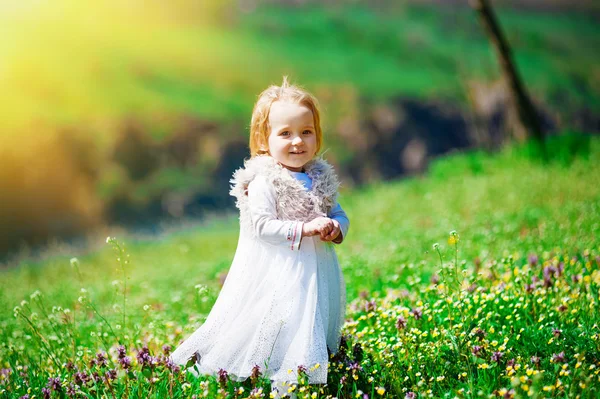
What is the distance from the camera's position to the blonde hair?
10.1 feet

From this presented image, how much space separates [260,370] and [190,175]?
396 inches

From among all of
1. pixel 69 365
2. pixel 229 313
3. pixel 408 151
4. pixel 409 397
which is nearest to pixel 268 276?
pixel 229 313

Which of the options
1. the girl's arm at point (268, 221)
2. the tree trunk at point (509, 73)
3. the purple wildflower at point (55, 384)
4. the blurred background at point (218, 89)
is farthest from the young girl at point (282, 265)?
the blurred background at point (218, 89)

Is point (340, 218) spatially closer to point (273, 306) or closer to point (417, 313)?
point (273, 306)

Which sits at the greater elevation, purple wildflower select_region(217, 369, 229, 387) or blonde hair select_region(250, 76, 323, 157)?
blonde hair select_region(250, 76, 323, 157)

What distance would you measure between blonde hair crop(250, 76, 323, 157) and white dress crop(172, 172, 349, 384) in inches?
→ 10.3

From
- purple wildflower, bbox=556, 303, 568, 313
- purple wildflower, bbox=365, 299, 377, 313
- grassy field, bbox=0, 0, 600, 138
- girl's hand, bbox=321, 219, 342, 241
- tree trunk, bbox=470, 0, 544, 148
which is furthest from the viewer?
grassy field, bbox=0, 0, 600, 138

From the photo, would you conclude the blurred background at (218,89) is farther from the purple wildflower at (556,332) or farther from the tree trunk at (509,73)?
the purple wildflower at (556,332)

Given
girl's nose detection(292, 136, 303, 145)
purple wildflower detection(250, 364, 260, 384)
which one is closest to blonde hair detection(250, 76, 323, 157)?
girl's nose detection(292, 136, 303, 145)

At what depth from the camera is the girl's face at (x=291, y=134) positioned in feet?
9.93

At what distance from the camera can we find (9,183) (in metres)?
11.2

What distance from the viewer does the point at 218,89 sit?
45.4 ft

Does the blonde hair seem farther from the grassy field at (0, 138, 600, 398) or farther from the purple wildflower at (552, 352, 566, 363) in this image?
the purple wildflower at (552, 352, 566, 363)

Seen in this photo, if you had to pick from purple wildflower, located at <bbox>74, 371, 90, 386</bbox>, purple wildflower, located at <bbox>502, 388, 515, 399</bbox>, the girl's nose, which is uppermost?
the girl's nose
